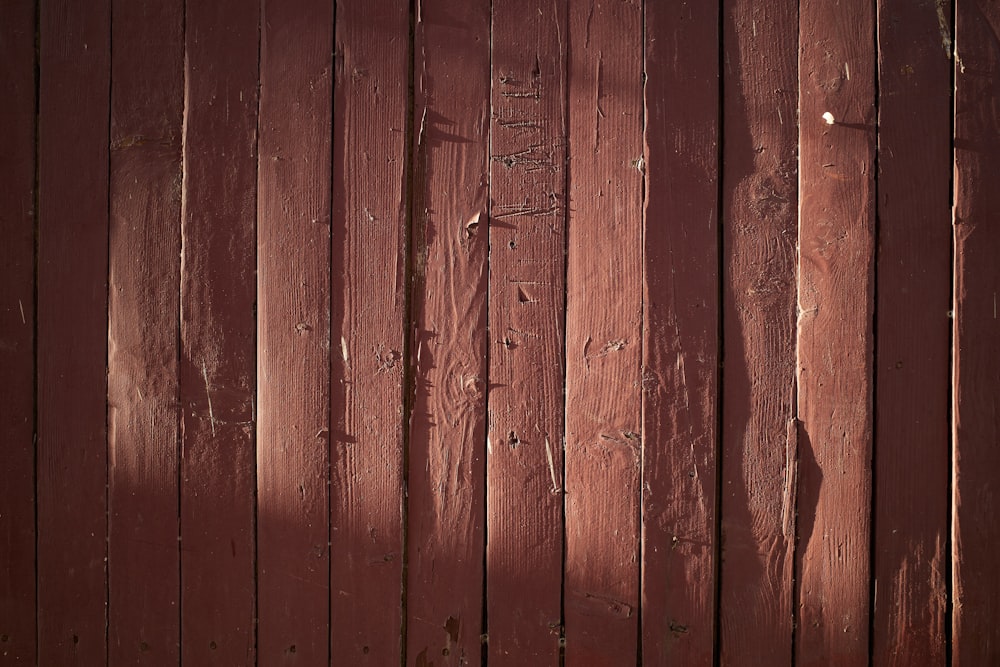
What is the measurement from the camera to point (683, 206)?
1.21 metres

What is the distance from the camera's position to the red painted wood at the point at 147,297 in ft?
4.21

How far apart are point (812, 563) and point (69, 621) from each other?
1.49 metres

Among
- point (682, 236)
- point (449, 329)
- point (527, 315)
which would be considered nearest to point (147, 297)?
point (449, 329)

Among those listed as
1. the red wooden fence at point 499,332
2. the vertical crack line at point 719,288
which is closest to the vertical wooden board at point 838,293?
the red wooden fence at point 499,332

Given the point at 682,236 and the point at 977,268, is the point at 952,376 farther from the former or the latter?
the point at 682,236

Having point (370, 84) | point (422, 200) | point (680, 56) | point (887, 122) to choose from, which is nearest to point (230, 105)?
point (370, 84)

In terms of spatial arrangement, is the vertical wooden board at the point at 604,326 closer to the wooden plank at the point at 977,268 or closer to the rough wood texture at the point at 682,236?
the rough wood texture at the point at 682,236

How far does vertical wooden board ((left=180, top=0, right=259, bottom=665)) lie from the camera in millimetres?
1267

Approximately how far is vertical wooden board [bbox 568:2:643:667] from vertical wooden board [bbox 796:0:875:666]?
319mm

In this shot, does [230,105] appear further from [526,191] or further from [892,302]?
[892,302]

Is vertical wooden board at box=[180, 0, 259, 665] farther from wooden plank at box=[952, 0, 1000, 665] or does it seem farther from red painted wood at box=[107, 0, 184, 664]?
wooden plank at box=[952, 0, 1000, 665]

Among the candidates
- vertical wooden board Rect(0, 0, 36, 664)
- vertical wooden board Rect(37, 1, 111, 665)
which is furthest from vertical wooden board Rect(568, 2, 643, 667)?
vertical wooden board Rect(0, 0, 36, 664)

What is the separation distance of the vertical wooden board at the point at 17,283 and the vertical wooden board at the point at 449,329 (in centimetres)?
79

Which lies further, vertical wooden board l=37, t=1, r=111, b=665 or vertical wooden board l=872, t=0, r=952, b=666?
vertical wooden board l=37, t=1, r=111, b=665
